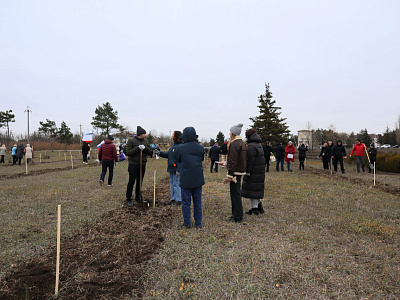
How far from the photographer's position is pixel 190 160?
17.2 ft

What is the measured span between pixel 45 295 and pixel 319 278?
332 centimetres

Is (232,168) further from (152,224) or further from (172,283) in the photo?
(172,283)

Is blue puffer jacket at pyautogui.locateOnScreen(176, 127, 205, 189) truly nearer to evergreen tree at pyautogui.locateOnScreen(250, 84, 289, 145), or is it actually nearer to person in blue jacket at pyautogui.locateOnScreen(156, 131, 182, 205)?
person in blue jacket at pyautogui.locateOnScreen(156, 131, 182, 205)

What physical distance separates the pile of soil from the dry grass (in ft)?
1.00

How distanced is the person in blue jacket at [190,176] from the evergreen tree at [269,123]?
28894 millimetres

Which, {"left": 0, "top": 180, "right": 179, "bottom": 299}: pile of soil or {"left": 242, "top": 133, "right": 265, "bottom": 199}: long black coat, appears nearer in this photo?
{"left": 0, "top": 180, "right": 179, "bottom": 299}: pile of soil

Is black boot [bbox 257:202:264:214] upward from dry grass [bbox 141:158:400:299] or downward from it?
upward

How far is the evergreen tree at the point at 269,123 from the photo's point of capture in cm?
3288

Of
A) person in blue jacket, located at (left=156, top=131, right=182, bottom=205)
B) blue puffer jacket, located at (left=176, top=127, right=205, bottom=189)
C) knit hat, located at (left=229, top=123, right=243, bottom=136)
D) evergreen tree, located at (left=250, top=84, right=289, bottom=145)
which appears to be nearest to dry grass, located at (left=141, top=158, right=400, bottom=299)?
blue puffer jacket, located at (left=176, top=127, right=205, bottom=189)

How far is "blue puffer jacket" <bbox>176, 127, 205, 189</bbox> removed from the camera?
17.0ft

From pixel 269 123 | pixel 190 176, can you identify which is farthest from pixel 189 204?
pixel 269 123

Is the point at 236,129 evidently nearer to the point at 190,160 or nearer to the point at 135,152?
the point at 190,160

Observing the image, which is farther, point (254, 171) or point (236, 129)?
point (254, 171)

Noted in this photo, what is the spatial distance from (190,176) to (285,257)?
225cm
